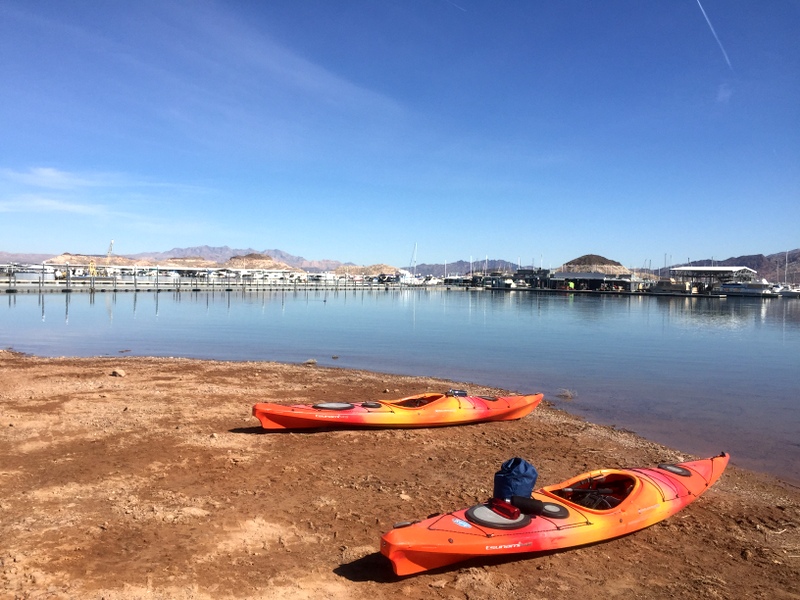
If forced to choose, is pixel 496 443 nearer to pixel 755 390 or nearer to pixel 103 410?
pixel 103 410

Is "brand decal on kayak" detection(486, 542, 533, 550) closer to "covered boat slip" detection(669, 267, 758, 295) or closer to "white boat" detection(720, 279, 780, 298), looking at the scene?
"covered boat slip" detection(669, 267, 758, 295)

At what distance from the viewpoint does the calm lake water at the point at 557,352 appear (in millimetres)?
15953

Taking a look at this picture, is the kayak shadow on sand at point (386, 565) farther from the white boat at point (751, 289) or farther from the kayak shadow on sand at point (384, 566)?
the white boat at point (751, 289)

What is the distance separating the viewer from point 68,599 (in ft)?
18.6

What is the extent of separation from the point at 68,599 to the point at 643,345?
3515cm

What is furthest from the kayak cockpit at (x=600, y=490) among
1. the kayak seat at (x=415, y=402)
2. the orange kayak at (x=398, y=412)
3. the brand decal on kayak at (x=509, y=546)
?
the kayak seat at (x=415, y=402)

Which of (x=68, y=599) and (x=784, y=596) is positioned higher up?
(x=68, y=599)

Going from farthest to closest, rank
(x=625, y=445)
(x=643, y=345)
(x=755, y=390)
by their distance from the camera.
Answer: (x=643, y=345)
(x=755, y=390)
(x=625, y=445)

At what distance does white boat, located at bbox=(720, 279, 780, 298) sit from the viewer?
131 metres

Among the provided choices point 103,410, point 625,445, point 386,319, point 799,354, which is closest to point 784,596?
point 625,445

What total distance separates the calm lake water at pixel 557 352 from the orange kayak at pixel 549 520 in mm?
5114

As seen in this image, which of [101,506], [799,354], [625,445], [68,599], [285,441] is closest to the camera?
[68,599]

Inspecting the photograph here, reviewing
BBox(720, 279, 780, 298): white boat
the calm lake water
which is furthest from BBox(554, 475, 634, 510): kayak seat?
BBox(720, 279, 780, 298): white boat

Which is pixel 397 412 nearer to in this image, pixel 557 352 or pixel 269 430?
pixel 269 430
